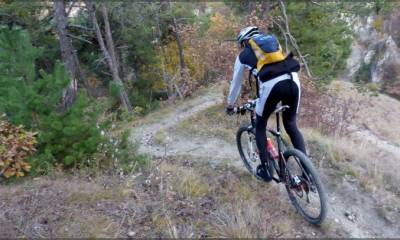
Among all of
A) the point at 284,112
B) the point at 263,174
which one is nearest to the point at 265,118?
the point at 284,112

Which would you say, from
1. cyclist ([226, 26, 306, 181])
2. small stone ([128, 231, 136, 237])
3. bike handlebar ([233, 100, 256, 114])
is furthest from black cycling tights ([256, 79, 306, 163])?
small stone ([128, 231, 136, 237])

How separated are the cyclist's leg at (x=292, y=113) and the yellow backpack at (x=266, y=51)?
0.31 meters

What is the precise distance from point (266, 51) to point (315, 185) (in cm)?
145

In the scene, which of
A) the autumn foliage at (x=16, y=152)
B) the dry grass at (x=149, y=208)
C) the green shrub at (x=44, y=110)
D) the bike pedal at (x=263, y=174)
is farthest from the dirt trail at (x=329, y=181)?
the autumn foliage at (x=16, y=152)

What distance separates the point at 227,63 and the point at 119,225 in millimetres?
6556

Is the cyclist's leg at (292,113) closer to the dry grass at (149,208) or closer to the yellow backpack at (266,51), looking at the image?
the yellow backpack at (266,51)

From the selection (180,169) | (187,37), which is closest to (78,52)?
(187,37)

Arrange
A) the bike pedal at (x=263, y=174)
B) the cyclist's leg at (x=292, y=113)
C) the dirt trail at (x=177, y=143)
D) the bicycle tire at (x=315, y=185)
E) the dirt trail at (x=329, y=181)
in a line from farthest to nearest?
the dirt trail at (x=177, y=143) → the bike pedal at (x=263, y=174) → the dirt trail at (x=329, y=181) → the cyclist's leg at (x=292, y=113) → the bicycle tire at (x=315, y=185)

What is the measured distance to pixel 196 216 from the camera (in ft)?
14.9

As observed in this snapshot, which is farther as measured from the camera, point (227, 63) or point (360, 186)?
point (227, 63)

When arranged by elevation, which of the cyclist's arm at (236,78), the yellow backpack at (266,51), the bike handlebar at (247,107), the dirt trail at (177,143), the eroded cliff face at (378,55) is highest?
the yellow backpack at (266,51)

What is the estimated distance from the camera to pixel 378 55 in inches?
1332

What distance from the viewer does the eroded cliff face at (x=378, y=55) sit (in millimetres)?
31609

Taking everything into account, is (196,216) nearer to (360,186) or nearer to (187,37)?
(360,186)
